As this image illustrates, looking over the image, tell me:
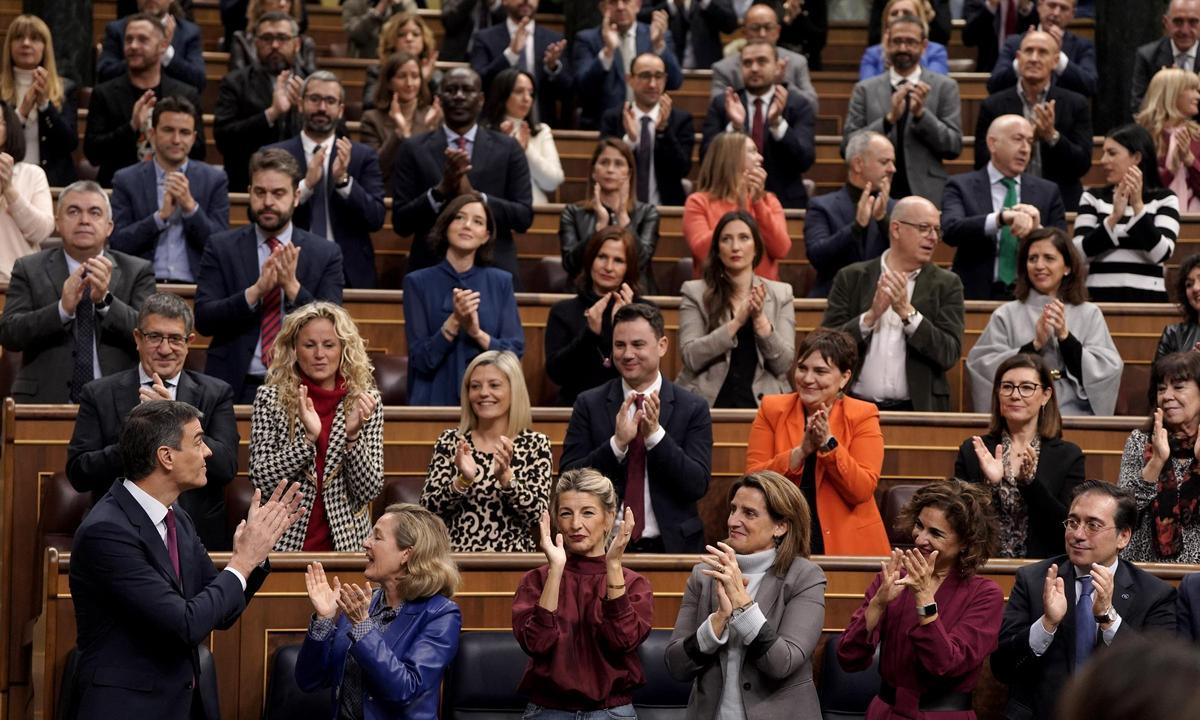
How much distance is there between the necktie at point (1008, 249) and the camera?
6.35 m

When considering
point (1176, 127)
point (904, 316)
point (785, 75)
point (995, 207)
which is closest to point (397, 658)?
point (904, 316)

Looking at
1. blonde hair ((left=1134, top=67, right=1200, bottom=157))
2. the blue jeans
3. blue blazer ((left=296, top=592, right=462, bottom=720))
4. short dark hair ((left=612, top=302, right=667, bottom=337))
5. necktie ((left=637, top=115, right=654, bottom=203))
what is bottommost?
the blue jeans

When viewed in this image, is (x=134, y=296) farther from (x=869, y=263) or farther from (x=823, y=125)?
(x=823, y=125)

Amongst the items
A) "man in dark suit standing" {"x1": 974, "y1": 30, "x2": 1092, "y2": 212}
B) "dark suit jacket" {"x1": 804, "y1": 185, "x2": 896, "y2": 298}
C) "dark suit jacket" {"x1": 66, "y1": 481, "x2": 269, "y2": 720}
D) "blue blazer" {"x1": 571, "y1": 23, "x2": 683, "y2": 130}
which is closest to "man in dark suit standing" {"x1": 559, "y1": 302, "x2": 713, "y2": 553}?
"dark suit jacket" {"x1": 66, "y1": 481, "x2": 269, "y2": 720}

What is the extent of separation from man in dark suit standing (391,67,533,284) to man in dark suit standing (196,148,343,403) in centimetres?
73

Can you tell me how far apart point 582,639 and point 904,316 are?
76.0 inches

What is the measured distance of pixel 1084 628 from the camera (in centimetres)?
400

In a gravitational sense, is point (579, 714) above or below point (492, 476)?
below

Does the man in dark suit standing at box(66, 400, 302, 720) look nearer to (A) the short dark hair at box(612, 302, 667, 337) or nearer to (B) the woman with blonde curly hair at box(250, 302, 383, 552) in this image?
(B) the woman with blonde curly hair at box(250, 302, 383, 552)

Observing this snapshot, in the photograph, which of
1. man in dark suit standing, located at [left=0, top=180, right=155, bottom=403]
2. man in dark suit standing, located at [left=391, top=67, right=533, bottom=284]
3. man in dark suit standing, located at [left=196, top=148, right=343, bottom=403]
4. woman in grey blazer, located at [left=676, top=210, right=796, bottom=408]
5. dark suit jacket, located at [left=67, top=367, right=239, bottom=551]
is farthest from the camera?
man in dark suit standing, located at [left=391, top=67, right=533, bottom=284]

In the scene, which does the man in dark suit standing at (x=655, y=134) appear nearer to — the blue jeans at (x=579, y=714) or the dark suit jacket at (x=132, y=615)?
the blue jeans at (x=579, y=714)

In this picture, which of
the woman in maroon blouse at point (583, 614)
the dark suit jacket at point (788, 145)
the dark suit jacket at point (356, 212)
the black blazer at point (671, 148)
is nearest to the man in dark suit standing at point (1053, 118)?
the dark suit jacket at point (788, 145)

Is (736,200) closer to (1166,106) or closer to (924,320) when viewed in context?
(924,320)

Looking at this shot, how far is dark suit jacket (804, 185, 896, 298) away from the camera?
6254 mm
